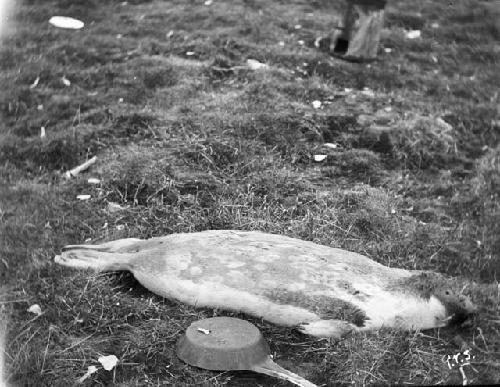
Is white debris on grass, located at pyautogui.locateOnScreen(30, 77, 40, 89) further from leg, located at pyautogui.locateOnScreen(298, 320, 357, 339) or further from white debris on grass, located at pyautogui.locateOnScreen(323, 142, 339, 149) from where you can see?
leg, located at pyautogui.locateOnScreen(298, 320, 357, 339)

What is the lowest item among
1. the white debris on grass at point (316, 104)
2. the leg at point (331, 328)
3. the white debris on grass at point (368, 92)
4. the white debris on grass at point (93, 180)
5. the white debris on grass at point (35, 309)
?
the white debris on grass at point (35, 309)

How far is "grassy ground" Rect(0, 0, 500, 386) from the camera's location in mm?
2531

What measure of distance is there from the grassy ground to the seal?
0.20 feet

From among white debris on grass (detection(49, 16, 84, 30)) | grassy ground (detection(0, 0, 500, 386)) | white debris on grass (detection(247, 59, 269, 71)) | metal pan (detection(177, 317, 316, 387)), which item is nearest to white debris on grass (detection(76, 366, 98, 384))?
→ grassy ground (detection(0, 0, 500, 386))

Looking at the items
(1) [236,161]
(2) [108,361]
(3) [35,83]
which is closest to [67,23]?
(3) [35,83]

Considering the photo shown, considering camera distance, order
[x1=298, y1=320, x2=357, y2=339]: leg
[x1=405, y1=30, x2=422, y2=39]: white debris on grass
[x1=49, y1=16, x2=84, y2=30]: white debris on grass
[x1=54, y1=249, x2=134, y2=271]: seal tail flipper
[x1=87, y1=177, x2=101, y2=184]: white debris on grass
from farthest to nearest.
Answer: [x1=405, y1=30, x2=422, y2=39]: white debris on grass < [x1=49, y1=16, x2=84, y2=30]: white debris on grass < [x1=87, y1=177, x2=101, y2=184]: white debris on grass < [x1=54, y1=249, x2=134, y2=271]: seal tail flipper < [x1=298, y1=320, x2=357, y2=339]: leg

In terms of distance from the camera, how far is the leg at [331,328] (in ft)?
8.29

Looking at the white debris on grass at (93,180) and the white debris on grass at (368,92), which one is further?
the white debris on grass at (368,92)

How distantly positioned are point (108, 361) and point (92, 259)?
0.53 meters

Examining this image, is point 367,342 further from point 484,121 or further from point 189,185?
point 484,121

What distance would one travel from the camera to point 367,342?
2.50 meters

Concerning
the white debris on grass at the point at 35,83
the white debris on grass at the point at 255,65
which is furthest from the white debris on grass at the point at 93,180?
the white debris on grass at the point at 255,65

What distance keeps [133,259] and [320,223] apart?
3.10 feet

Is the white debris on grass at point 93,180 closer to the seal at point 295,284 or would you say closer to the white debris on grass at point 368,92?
the seal at point 295,284
